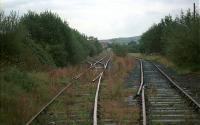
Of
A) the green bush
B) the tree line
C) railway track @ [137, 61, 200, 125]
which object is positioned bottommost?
railway track @ [137, 61, 200, 125]

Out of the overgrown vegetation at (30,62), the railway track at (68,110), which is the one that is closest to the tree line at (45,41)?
the overgrown vegetation at (30,62)


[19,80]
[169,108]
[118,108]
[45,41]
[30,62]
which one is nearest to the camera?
[169,108]

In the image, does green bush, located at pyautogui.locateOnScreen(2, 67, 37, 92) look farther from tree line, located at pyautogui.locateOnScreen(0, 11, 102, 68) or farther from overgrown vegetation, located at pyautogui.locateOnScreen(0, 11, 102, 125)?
tree line, located at pyautogui.locateOnScreen(0, 11, 102, 68)

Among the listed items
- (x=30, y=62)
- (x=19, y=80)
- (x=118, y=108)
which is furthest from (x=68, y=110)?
(x=30, y=62)

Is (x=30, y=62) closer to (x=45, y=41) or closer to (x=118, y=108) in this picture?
(x=45, y=41)

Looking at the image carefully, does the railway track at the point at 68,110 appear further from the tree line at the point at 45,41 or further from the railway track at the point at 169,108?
the tree line at the point at 45,41

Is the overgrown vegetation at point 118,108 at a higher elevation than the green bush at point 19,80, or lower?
lower

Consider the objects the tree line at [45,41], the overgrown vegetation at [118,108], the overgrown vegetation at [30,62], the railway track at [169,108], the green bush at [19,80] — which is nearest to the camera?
the railway track at [169,108]

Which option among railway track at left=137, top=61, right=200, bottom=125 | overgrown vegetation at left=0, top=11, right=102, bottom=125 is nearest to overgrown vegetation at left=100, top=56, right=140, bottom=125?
railway track at left=137, top=61, right=200, bottom=125

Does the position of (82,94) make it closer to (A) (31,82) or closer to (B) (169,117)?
(A) (31,82)

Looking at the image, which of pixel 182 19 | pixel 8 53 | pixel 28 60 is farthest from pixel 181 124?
pixel 182 19

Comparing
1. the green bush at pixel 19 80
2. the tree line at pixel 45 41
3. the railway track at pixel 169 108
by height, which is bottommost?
the railway track at pixel 169 108

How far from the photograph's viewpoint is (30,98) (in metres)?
16.8

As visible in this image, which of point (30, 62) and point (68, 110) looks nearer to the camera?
point (68, 110)
